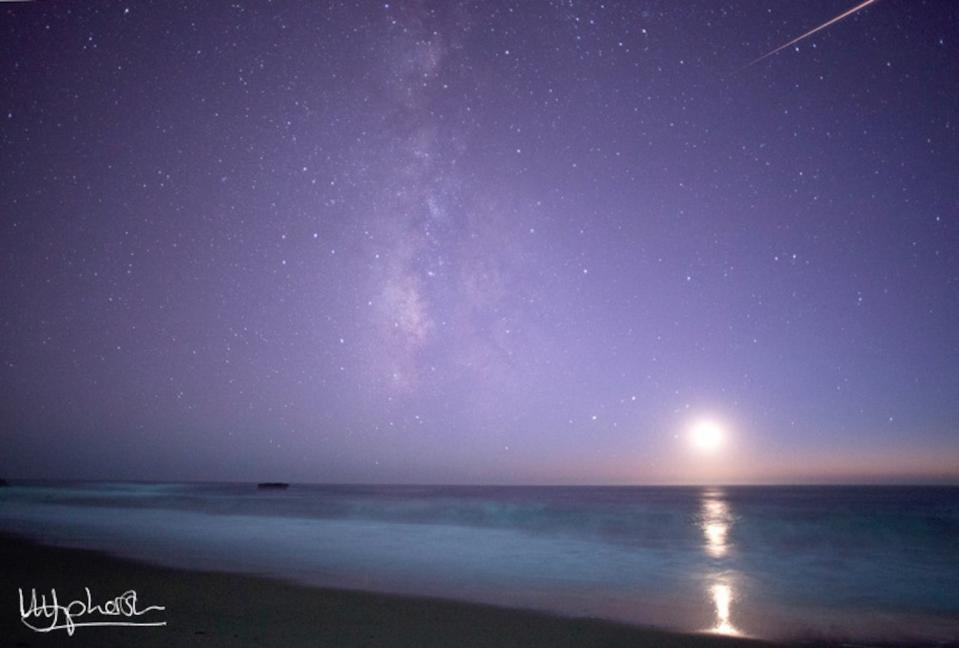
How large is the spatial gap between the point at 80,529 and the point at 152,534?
2.43 m

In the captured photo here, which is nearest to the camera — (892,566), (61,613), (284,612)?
(61,613)

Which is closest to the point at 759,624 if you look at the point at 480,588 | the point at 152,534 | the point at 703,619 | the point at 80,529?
Result: the point at 703,619

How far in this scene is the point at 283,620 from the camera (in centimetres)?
587

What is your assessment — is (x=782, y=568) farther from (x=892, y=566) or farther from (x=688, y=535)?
(x=688, y=535)

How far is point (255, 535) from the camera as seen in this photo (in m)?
16.1

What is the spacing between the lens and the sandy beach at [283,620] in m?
5.07
